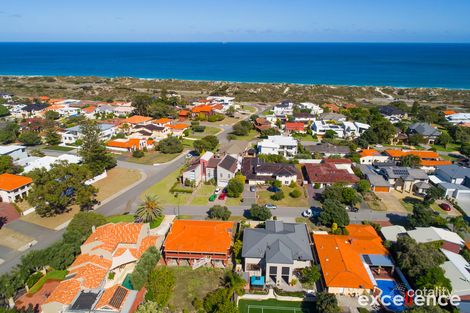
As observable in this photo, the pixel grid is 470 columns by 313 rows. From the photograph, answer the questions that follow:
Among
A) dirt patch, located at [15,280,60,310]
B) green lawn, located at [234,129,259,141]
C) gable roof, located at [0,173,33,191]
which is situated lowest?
green lawn, located at [234,129,259,141]

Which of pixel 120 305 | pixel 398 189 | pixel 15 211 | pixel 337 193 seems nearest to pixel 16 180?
pixel 15 211

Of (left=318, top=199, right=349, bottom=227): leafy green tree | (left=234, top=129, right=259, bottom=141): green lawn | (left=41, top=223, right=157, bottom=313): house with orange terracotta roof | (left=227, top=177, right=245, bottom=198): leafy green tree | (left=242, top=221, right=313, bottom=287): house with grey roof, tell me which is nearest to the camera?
(left=41, top=223, right=157, bottom=313): house with orange terracotta roof

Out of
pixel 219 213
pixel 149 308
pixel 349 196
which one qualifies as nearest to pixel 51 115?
pixel 219 213

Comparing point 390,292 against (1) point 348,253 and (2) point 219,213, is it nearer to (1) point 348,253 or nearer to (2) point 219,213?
(1) point 348,253

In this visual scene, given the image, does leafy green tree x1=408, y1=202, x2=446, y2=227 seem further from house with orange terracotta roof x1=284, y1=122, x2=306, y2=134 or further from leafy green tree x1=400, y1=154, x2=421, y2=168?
house with orange terracotta roof x1=284, y1=122, x2=306, y2=134

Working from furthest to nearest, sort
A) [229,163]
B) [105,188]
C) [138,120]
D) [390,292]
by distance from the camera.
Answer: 1. [138,120]
2. [229,163]
3. [105,188]
4. [390,292]

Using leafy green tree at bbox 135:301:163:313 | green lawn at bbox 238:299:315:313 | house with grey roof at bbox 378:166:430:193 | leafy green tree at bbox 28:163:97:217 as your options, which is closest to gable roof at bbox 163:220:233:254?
green lawn at bbox 238:299:315:313

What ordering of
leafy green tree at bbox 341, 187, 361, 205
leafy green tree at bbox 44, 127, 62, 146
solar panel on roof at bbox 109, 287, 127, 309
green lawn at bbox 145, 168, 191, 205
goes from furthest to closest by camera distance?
leafy green tree at bbox 44, 127, 62, 146 → green lawn at bbox 145, 168, 191, 205 → leafy green tree at bbox 341, 187, 361, 205 → solar panel on roof at bbox 109, 287, 127, 309
